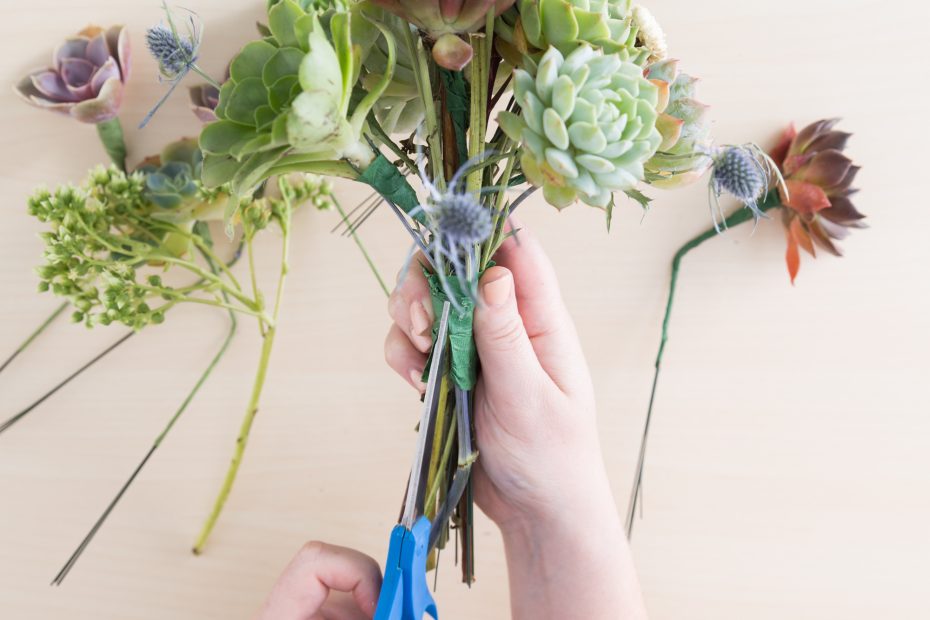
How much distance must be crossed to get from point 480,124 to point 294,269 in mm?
379

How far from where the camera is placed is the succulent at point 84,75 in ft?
1.94

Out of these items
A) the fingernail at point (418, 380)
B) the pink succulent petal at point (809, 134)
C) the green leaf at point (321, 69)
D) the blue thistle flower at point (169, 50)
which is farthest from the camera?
the pink succulent petal at point (809, 134)

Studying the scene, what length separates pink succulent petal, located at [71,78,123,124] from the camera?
0.58 metres

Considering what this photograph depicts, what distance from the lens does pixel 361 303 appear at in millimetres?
651

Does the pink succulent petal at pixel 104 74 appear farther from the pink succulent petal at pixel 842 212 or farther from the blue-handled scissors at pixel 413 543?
the pink succulent petal at pixel 842 212

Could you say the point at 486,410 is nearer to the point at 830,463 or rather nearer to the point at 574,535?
the point at 574,535

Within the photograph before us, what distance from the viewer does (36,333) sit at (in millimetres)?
652

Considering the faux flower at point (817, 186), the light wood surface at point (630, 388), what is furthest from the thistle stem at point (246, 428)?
the faux flower at point (817, 186)

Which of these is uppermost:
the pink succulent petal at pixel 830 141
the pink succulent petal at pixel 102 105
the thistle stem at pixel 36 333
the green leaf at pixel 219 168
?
the green leaf at pixel 219 168

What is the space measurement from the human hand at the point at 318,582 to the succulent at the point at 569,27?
1.24 ft

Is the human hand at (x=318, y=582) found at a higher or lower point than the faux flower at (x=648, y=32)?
lower

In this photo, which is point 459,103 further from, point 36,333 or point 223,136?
point 36,333

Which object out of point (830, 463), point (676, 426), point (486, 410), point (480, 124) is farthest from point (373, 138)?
point (830, 463)

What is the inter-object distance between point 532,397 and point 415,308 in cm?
10
